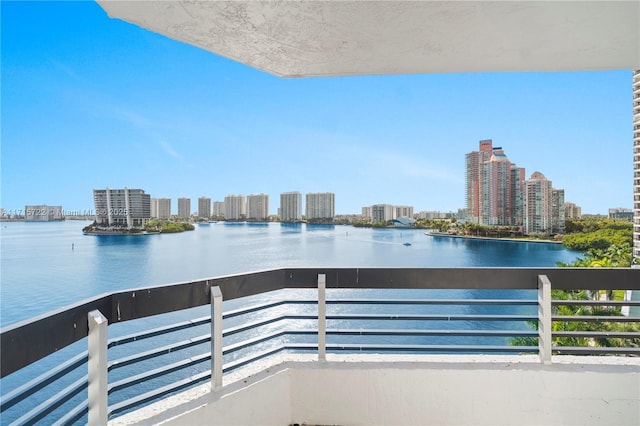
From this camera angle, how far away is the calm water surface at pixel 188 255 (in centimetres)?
3500

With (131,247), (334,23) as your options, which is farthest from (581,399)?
(131,247)

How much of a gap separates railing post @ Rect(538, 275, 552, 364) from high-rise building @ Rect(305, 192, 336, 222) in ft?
116

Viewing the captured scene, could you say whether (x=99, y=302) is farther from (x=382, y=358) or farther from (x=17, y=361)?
(x=382, y=358)

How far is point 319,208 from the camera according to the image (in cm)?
3766

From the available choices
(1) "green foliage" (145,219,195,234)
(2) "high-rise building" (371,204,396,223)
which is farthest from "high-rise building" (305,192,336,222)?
(1) "green foliage" (145,219,195,234)

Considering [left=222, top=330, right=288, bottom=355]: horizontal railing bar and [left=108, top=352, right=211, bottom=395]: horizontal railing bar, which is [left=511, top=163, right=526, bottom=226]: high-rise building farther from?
[left=108, top=352, right=211, bottom=395]: horizontal railing bar

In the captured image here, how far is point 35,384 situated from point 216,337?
614mm

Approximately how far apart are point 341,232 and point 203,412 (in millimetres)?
56307

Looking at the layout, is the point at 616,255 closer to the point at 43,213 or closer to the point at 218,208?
the point at 218,208

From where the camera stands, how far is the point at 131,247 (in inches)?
1836

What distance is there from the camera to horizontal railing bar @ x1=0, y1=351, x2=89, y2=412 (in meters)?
0.98

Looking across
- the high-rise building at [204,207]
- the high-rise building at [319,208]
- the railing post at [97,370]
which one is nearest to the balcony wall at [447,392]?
the railing post at [97,370]

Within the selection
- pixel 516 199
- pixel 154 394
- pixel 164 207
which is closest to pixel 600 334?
pixel 154 394

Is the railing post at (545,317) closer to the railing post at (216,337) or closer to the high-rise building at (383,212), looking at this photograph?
the railing post at (216,337)
